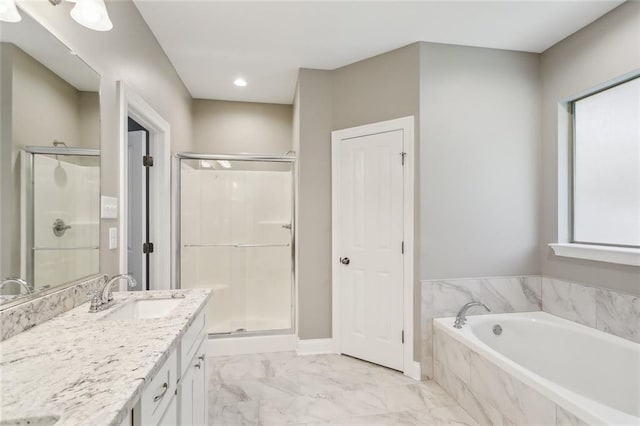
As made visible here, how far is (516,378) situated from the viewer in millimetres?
1491

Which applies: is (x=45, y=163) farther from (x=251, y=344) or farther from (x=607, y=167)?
(x=607, y=167)

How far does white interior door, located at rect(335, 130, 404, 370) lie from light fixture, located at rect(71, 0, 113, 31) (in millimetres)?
1805

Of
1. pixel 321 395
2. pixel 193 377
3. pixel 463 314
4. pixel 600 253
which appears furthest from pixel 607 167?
pixel 193 377

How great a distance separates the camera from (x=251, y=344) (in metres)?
2.69

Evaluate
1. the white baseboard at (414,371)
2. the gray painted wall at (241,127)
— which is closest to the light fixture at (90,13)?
the gray painted wall at (241,127)

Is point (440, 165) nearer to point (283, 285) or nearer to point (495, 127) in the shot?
point (495, 127)

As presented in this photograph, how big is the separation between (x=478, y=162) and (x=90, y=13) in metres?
2.53

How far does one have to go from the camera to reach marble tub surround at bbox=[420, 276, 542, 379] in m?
2.25

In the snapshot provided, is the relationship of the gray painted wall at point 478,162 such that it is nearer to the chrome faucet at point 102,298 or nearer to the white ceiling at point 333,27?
the white ceiling at point 333,27

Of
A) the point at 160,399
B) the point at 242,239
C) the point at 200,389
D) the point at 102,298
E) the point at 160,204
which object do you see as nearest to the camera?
the point at 160,399

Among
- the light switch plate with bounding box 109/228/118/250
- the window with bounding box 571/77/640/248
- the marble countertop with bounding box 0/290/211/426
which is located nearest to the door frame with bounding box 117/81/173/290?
the light switch plate with bounding box 109/228/118/250

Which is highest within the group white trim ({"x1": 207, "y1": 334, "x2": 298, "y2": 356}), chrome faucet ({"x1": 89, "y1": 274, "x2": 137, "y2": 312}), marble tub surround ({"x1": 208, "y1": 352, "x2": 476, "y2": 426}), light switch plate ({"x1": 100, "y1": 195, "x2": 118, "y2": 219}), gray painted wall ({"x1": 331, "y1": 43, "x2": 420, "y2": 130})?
gray painted wall ({"x1": 331, "y1": 43, "x2": 420, "y2": 130})

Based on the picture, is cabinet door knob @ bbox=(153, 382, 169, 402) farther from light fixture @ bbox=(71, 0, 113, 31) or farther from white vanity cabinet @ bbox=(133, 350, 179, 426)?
light fixture @ bbox=(71, 0, 113, 31)

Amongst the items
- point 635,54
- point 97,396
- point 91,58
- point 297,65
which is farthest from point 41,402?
point 635,54
